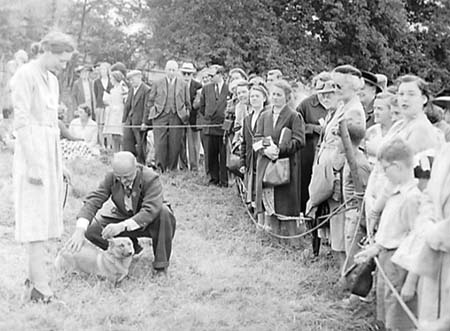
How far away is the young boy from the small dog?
226 cm

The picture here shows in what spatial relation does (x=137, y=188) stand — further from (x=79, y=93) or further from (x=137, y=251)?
(x=79, y=93)

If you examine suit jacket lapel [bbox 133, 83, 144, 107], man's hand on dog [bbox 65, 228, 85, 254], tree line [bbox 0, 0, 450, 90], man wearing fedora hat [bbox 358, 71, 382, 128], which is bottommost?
man's hand on dog [bbox 65, 228, 85, 254]

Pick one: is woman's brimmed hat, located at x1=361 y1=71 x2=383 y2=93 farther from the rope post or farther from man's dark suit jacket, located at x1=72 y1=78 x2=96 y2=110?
man's dark suit jacket, located at x1=72 y1=78 x2=96 y2=110

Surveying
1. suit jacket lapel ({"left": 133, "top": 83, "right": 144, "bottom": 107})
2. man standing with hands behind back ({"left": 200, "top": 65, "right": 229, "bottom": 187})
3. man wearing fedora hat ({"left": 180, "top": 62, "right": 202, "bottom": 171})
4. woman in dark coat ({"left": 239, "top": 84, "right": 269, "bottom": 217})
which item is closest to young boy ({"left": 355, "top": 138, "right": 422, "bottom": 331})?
woman in dark coat ({"left": 239, "top": 84, "right": 269, "bottom": 217})

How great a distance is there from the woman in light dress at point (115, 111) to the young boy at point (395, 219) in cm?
850

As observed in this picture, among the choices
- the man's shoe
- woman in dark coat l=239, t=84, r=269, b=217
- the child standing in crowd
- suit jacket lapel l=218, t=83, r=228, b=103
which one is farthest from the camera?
suit jacket lapel l=218, t=83, r=228, b=103

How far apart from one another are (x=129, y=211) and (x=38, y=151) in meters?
1.31

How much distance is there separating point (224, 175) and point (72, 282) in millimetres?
4946

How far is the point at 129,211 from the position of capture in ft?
20.0

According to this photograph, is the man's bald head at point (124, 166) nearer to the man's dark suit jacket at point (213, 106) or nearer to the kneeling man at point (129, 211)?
the kneeling man at point (129, 211)

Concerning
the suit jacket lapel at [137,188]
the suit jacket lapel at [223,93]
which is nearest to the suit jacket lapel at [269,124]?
the suit jacket lapel at [137,188]

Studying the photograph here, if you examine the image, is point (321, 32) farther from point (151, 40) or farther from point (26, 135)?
point (26, 135)

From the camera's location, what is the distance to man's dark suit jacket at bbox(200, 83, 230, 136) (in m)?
10.6

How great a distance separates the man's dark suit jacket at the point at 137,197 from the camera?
19.2 feet
